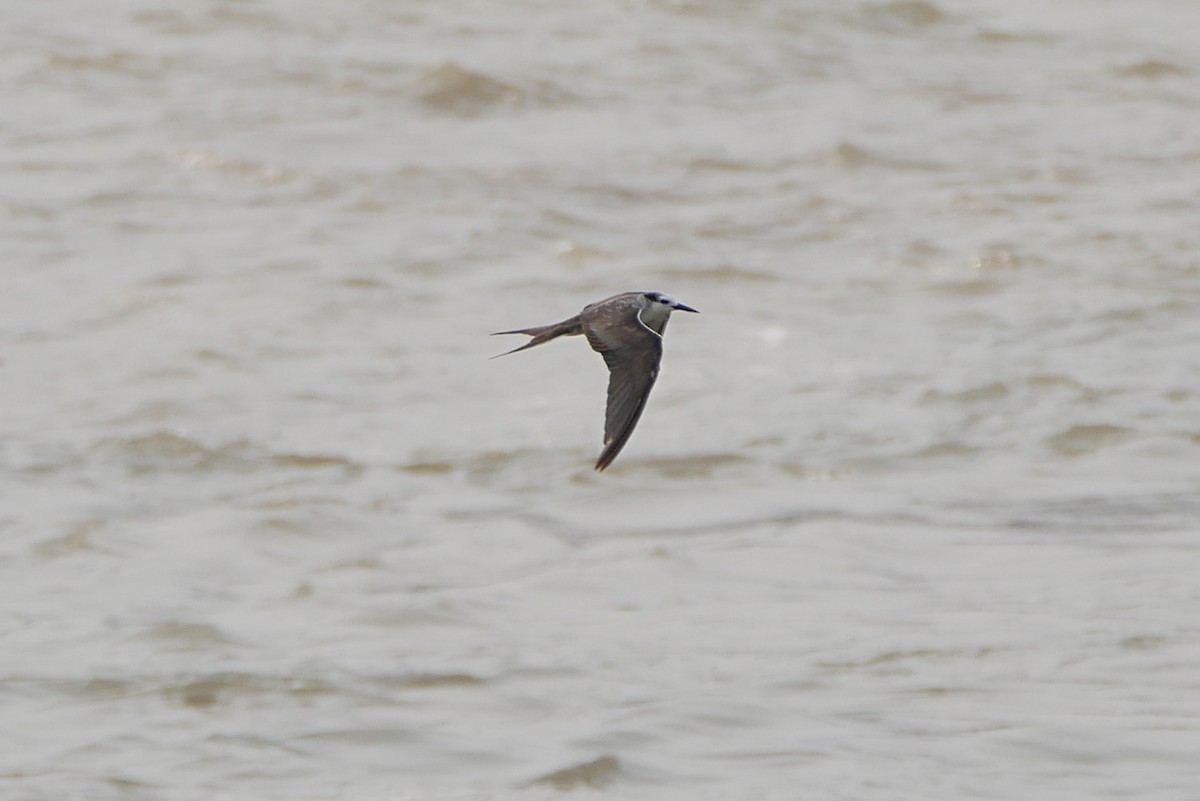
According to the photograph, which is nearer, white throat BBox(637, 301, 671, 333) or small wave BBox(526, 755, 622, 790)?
white throat BBox(637, 301, 671, 333)

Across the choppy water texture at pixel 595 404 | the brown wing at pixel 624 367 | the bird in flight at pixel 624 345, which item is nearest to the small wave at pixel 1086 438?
the choppy water texture at pixel 595 404

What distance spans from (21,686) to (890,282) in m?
6.30

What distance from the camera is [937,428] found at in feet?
36.9

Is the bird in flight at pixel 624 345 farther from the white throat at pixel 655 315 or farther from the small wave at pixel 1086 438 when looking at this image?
the small wave at pixel 1086 438

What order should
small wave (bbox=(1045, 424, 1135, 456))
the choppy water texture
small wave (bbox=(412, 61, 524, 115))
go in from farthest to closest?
small wave (bbox=(412, 61, 524, 115))
small wave (bbox=(1045, 424, 1135, 456))
the choppy water texture

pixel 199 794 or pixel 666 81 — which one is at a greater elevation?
pixel 666 81

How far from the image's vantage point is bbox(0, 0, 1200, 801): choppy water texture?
26.8 ft

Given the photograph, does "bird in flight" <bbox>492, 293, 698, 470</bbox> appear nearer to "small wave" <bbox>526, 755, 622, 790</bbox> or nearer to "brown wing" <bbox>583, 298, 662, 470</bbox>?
"brown wing" <bbox>583, 298, 662, 470</bbox>

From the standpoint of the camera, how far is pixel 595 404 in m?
11.8

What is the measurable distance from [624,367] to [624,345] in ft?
0.33

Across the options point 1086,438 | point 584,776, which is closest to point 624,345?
point 584,776

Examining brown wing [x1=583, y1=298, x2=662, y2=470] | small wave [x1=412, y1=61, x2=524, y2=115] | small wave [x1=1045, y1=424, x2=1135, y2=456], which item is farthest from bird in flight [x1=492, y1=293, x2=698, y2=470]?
small wave [x1=412, y1=61, x2=524, y2=115]

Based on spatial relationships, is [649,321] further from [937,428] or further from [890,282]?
[890,282]

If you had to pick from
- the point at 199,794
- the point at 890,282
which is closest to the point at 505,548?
the point at 199,794
